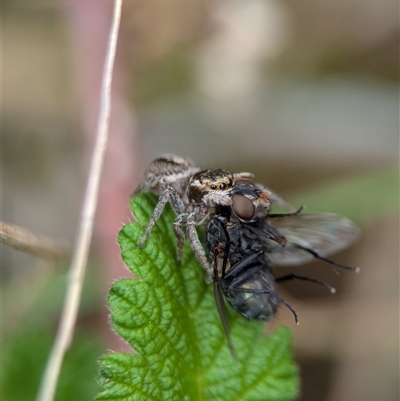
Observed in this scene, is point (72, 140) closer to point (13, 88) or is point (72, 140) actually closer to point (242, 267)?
point (13, 88)

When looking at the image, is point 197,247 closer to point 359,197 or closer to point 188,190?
point 188,190

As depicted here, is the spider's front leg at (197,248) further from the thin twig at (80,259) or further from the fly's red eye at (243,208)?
the thin twig at (80,259)

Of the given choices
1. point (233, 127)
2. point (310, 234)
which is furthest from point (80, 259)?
point (233, 127)

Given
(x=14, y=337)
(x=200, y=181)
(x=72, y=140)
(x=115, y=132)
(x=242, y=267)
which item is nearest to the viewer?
(x=242, y=267)

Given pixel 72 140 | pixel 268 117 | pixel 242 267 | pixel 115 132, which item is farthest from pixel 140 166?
pixel 242 267

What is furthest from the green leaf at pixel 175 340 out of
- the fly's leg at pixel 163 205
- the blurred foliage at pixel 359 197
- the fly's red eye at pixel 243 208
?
the blurred foliage at pixel 359 197
